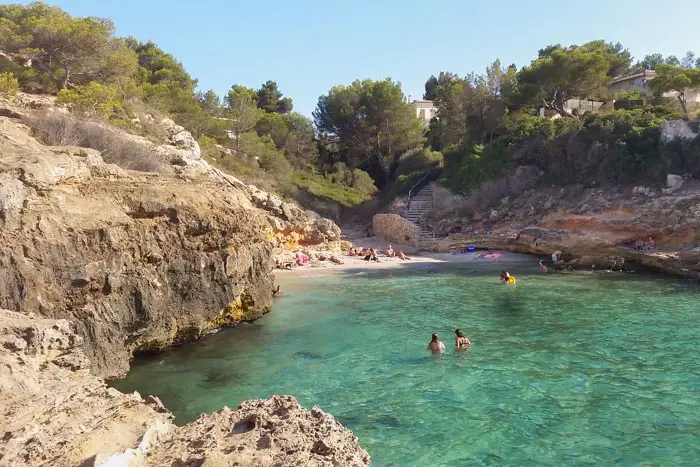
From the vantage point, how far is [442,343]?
13.0 metres

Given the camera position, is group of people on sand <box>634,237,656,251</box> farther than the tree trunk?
No

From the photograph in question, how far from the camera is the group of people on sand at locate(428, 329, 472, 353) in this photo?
12547mm

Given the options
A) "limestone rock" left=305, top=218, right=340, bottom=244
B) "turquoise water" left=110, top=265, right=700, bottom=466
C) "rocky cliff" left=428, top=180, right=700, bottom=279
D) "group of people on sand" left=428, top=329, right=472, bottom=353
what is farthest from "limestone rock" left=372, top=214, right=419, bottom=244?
A: "group of people on sand" left=428, top=329, right=472, bottom=353

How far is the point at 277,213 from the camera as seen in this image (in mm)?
32219

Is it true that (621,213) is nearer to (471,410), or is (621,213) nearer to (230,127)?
(471,410)

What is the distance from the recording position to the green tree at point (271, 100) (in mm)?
55500

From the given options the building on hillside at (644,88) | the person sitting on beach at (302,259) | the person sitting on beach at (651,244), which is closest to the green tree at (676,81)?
the building on hillside at (644,88)

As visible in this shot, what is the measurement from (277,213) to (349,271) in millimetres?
7768

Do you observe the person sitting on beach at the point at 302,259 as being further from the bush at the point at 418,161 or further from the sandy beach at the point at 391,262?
the bush at the point at 418,161

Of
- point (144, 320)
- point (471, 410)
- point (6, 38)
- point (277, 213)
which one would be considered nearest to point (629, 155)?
point (277, 213)

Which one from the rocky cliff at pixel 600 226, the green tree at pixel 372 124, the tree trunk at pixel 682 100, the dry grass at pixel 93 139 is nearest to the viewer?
the dry grass at pixel 93 139

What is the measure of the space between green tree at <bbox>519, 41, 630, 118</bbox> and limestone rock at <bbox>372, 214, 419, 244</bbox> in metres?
16.7

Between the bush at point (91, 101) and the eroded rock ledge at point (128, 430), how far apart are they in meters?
19.8

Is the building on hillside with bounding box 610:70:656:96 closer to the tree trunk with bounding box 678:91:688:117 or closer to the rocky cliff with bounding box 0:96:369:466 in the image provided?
the tree trunk with bounding box 678:91:688:117
